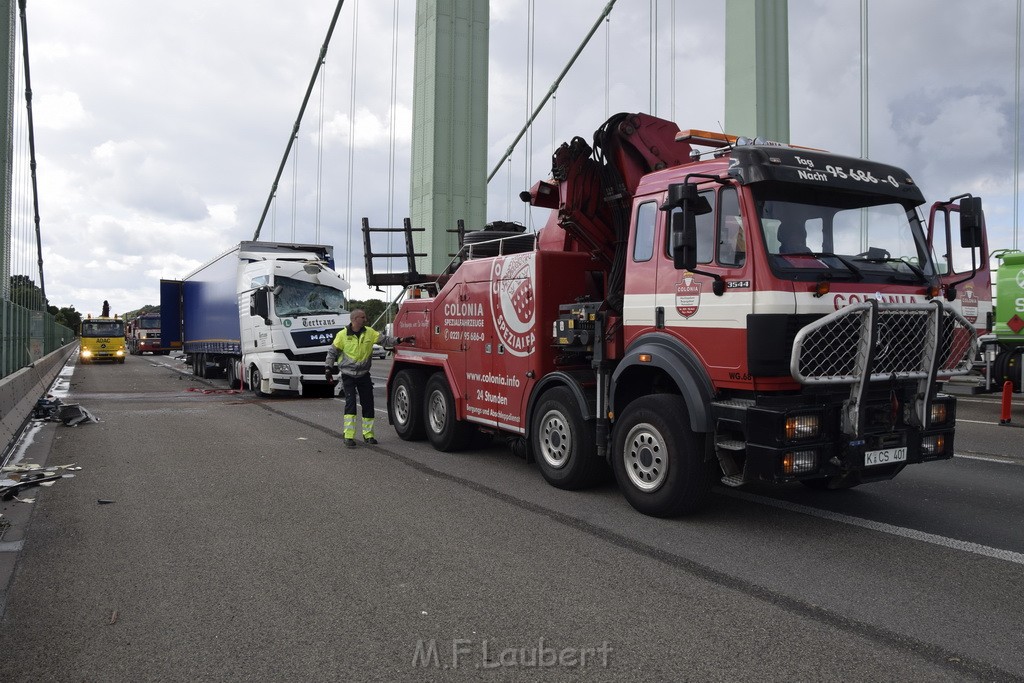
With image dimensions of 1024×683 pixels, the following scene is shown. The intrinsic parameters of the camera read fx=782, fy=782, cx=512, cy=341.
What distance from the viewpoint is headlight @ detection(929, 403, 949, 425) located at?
5.45m

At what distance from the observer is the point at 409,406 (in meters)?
9.67

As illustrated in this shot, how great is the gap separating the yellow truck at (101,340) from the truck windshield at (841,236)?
129 feet

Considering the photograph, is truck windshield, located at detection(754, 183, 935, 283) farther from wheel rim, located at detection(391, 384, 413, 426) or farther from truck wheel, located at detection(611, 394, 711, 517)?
wheel rim, located at detection(391, 384, 413, 426)

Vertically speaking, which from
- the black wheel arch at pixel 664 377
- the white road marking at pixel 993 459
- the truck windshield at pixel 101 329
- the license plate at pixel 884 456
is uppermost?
the truck windshield at pixel 101 329

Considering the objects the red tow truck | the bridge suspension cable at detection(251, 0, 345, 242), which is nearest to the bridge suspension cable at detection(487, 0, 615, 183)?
the bridge suspension cable at detection(251, 0, 345, 242)

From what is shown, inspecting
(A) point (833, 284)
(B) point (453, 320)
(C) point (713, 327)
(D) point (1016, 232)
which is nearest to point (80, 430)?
(B) point (453, 320)

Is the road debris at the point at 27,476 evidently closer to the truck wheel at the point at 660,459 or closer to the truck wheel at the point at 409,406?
the truck wheel at the point at 409,406

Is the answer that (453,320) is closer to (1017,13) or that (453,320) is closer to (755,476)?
(755,476)

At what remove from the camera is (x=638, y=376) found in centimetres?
607

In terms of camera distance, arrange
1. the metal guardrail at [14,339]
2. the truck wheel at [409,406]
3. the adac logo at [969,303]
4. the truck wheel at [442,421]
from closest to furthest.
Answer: the adac logo at [969,303], the truck wheel at [442,421], the truck wheel at [409,406], the metal guardrail at [14,339]

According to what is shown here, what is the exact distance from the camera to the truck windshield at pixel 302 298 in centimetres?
1623

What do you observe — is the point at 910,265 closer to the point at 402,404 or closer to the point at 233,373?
the point at 402,404

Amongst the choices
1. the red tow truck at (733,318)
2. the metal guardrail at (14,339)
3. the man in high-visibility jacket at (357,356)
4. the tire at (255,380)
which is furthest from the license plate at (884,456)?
the tire at (255,380)

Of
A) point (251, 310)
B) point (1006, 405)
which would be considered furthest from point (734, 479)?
point (251, 310)
